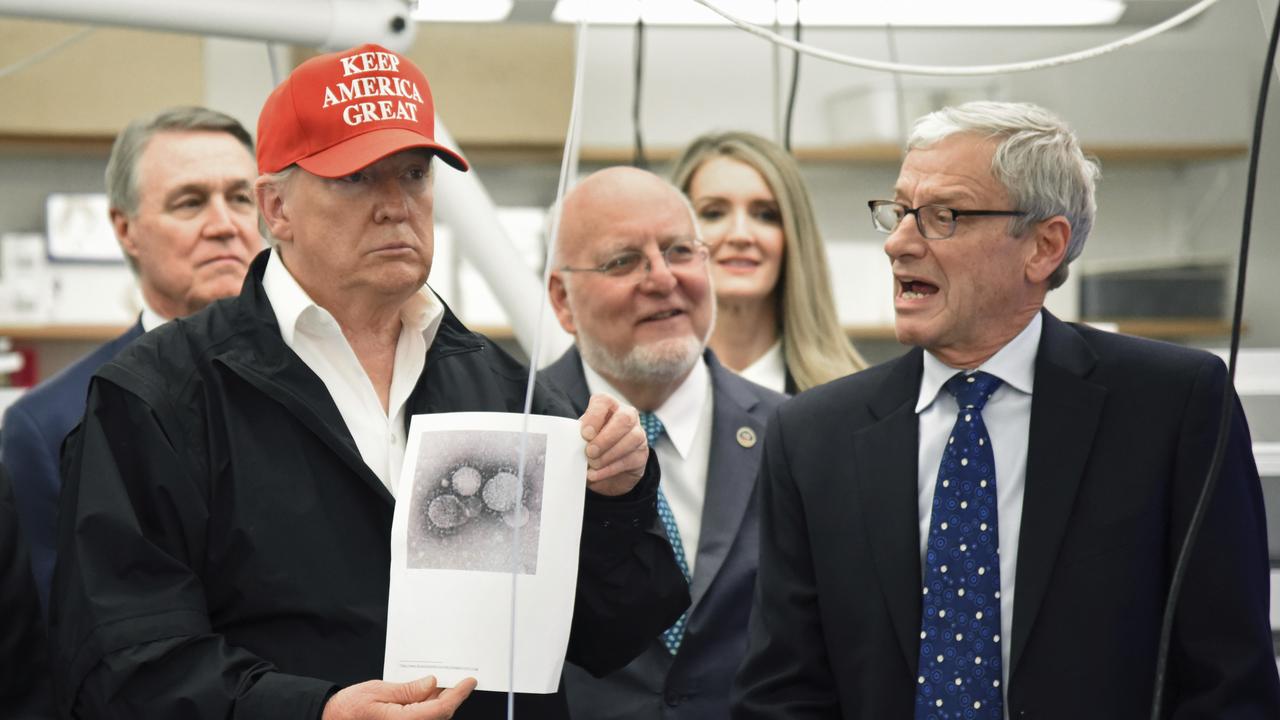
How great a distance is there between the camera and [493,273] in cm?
204

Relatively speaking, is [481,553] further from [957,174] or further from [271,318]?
[957,174]

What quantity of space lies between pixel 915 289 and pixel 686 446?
1.64 ft

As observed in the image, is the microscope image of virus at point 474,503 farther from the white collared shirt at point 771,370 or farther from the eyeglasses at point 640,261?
the white collared shirt at point 771,370

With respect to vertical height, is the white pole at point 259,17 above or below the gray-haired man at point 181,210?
above

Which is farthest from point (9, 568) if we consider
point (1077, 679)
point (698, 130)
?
point (698, 130)

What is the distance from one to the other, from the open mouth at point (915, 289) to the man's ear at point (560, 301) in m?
0.68

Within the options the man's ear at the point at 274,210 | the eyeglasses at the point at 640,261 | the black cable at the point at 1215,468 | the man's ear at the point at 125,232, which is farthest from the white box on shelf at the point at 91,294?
the black cable at the point at 1215,468

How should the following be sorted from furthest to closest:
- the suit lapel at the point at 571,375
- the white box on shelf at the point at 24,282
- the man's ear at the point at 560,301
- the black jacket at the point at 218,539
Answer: the white box on shelf at the point at 24,282 → the man's ear at the point at 560,301 → the suit lapel at the point at 571,375 → the black jacket at the point at 218,539

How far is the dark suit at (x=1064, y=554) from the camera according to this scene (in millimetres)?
1365

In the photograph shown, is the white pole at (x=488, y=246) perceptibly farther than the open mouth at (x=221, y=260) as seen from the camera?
No

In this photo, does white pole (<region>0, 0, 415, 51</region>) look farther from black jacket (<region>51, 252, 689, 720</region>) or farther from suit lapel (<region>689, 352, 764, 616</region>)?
suit lapel (<region>689, 352, 764, 616</region>)

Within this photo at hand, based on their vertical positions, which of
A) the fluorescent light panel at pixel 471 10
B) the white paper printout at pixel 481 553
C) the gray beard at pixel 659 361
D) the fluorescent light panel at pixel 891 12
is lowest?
the white paper printout at pixel 481 553

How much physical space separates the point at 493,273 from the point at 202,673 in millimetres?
937

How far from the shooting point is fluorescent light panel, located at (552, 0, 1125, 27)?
2.18 metres
